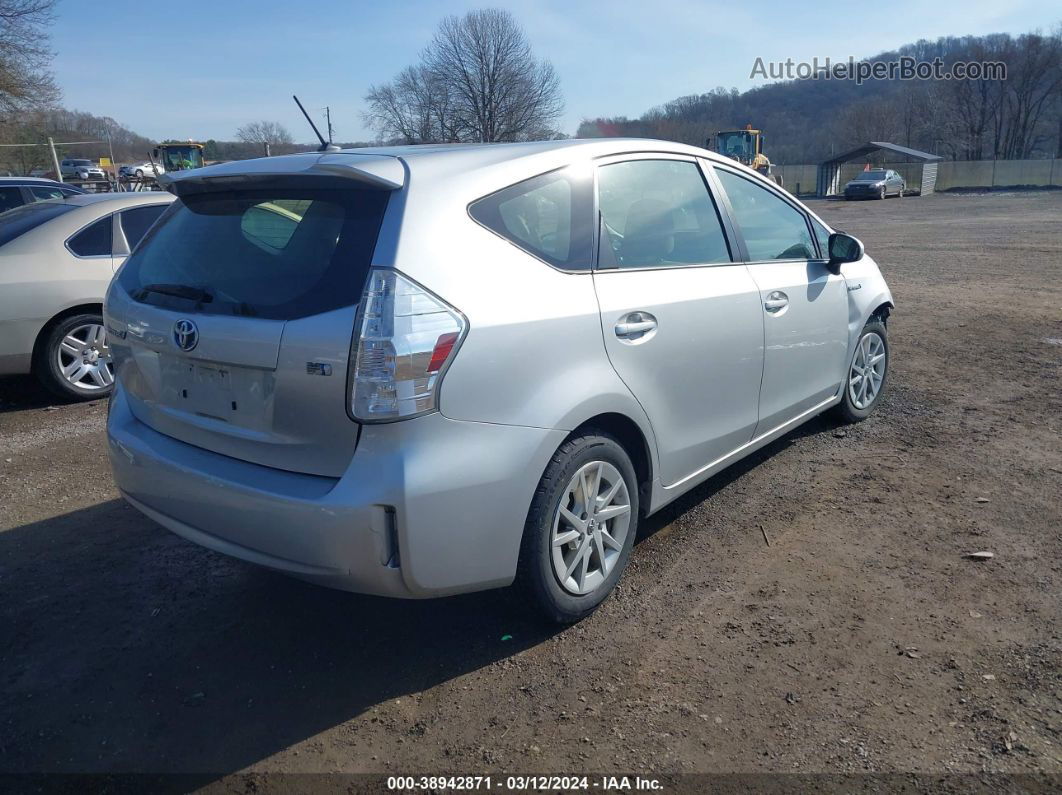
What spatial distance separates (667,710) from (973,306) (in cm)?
878

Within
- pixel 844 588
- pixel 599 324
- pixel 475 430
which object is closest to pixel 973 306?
pixel 844 588

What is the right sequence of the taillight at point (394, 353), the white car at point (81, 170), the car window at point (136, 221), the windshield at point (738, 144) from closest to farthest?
1. the taillight at point (394, 353)
2. the car window at point (136, 221)
3. the windshield at point (738, 144)
4. the white car at point (81, 170)

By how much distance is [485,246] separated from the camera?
2727 millimetres

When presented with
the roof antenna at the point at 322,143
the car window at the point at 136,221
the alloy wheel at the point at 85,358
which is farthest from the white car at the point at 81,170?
the roof antenna at the point at 322,143

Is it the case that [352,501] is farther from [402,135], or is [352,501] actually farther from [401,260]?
[402,135]

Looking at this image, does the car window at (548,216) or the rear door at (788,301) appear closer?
the car window at (548,216)

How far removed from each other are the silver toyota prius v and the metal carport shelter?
52.7 m

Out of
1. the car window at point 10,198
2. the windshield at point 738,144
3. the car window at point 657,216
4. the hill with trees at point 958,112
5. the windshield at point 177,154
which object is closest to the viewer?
the car window at point 657,216

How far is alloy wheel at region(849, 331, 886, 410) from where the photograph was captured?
5.24 metres

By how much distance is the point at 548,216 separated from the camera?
302 centimetres

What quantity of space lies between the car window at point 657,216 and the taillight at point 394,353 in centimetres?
95

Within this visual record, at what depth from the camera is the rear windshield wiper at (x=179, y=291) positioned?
113 inches

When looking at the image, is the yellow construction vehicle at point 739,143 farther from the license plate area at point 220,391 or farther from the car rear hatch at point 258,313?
the license plate area at point 220,391

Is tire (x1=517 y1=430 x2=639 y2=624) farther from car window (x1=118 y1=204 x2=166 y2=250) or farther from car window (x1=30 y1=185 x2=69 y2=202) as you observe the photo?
car window (x1=30 y1=185 x2=69 y2=202)
